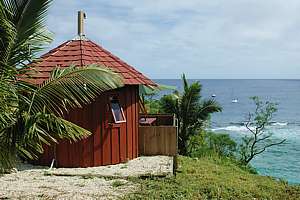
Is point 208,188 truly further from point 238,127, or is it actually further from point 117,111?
point 238,127

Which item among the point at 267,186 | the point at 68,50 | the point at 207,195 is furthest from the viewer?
the point at 68,50

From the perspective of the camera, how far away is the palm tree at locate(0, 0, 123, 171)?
275 inches

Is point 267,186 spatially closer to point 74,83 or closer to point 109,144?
point 109,144

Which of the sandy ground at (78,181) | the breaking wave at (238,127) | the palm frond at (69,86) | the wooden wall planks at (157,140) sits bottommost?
the breaking wave at (238,127)

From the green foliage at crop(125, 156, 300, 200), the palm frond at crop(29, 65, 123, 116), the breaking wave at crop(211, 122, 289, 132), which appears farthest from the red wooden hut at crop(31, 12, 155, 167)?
the breaking wave at crop(211, 122, 289, 132)

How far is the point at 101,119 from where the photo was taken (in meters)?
13.9

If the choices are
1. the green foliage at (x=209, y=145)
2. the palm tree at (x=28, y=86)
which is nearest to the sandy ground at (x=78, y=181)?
the palm tree at (x=28, y=86)

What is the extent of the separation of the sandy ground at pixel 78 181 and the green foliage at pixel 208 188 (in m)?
0.43

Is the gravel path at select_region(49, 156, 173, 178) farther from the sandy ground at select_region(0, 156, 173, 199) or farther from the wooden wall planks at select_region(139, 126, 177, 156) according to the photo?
the wooden wall planks at select_region(139, 126, 177, 156)

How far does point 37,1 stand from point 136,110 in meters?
8.93

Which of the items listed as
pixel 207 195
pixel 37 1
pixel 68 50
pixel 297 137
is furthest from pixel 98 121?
pixel 297 137

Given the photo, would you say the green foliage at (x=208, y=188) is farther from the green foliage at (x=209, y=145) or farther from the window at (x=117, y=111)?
the green foliage at (x=209, y=145)

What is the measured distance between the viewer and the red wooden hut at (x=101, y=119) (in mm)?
13852

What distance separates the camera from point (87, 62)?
555 inches
